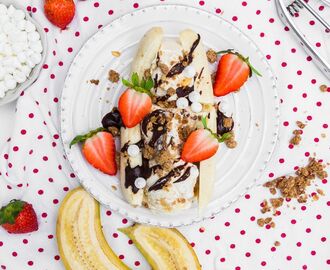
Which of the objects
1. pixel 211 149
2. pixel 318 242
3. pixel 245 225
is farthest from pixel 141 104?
pixel 318 242

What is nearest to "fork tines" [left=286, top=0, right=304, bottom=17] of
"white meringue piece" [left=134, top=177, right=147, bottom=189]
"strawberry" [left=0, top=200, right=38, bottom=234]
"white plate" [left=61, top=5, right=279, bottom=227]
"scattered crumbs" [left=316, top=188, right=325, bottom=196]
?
"white plate" [left=61, top=5, right=279, bottom=227]

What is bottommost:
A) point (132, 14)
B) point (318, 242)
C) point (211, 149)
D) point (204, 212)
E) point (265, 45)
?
point (318, 242)

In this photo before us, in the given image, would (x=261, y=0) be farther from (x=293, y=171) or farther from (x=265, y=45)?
(x=293, y=171)

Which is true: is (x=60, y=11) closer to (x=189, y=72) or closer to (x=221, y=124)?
(x=189, y=72)

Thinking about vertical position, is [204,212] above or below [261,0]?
below

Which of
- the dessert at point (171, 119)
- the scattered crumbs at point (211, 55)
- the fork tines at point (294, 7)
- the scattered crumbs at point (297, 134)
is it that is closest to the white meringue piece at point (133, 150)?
the dessert at point (171, 119)

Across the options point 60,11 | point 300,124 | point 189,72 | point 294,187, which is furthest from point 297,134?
point 60,11

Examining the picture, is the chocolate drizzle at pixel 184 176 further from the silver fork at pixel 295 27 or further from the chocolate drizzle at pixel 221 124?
the silver fork at pixel 295 27
